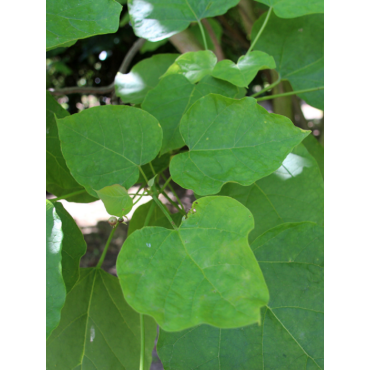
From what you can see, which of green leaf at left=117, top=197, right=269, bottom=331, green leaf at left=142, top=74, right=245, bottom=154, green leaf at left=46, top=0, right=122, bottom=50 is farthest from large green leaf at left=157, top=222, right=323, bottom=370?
green leaf at left=46, top=0, right=122, bottom=50

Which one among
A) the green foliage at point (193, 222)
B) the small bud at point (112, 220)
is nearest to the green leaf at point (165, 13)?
the green foliage at point (193, 222)

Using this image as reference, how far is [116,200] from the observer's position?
0.44 meters

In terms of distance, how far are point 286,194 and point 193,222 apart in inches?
8.9

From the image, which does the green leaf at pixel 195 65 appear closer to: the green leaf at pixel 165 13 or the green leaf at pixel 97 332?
the green leaf at pixel 165 13

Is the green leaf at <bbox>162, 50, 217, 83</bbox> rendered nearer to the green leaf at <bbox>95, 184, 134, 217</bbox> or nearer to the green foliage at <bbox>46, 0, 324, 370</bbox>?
the green foliage at <bbox>46, 0, 324, 370</bbox>

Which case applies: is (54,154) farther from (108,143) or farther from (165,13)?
(165,13)

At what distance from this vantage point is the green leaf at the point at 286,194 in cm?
58

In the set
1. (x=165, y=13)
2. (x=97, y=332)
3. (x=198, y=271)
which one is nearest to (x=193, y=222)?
(x=198, y=271)

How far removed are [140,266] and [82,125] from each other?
0.20 m

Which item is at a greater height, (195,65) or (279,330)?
(195,65)

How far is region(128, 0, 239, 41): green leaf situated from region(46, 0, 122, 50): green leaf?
187 mm

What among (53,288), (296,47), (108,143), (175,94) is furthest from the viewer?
(296,47)

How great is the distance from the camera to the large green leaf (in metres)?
0.48

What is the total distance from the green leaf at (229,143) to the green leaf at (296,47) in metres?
0.29
